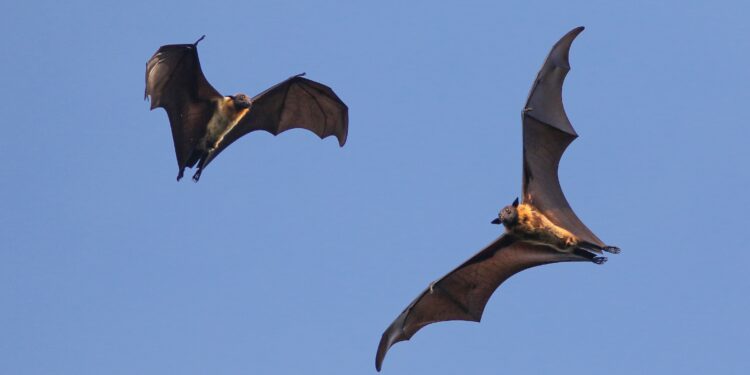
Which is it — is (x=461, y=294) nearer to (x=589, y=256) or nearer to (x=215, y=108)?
(x=589, y=256)

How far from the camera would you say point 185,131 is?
25234 mm

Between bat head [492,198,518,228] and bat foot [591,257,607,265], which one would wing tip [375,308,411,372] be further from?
bat foot [591,257,607,265]

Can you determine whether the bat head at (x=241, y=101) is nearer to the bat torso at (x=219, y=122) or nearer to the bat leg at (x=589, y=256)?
the bat torso at (x=219, y=122)

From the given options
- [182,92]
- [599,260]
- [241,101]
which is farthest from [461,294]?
[182,92]

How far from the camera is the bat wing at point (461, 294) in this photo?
2131 centimetres

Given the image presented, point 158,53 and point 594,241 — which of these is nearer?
point 594,241

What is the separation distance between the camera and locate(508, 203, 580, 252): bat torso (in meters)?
20.1

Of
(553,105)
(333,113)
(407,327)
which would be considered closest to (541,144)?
(553,105)

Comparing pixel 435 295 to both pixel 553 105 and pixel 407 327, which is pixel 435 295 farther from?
pixel 553 105

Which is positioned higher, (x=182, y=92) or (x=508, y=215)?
(x=182, y=92)

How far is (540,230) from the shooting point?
797 inches

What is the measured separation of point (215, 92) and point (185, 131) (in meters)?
1.02

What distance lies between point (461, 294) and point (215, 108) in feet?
22.8

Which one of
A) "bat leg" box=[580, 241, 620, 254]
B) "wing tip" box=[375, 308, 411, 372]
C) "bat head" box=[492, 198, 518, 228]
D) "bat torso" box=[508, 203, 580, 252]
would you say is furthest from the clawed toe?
"wing tip" box=[375, 308, 411, 372]
